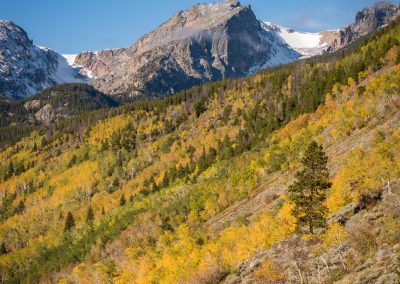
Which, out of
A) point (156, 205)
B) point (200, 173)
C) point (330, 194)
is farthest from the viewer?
point (200, 173)

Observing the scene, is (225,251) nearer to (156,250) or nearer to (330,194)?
(330,194)

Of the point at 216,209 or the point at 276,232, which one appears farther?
the point at 216,209

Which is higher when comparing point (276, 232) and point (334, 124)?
point (334, 124)

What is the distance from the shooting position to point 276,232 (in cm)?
6012

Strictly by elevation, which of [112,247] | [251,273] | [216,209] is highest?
[251,273]

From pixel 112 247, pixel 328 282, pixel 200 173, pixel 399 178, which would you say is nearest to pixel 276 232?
pixel 399 178

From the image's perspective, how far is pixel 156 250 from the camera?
113m

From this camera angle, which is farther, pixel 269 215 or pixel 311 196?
pixel 269 215

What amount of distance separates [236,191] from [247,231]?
2187 inches

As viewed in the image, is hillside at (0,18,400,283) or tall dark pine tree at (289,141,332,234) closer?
hillside at (0,18,400,283)

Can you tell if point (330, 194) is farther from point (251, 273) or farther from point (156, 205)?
point (156, 205)

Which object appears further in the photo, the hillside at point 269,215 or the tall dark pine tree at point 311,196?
the tall dark pine tree at point 311,196

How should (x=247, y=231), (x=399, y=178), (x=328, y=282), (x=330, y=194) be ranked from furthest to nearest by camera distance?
(x=247, y=231), (x=330, y=194), (x=399, y=178), (x=328, y=282)

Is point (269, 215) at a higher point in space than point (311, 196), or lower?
lower
